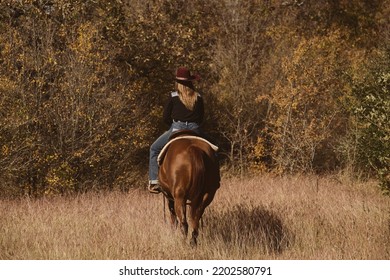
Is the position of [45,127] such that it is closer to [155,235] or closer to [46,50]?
[46,50]

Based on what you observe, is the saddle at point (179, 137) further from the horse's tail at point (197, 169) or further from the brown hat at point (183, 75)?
the brown hat at point (183, 75)

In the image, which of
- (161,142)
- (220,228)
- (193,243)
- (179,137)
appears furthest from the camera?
(220,228)

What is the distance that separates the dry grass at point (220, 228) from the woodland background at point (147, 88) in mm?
1093

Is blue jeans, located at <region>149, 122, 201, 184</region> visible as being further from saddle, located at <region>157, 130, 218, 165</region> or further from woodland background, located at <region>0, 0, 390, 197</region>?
woodland background, located at <region>0, 0, 390, 197</region>

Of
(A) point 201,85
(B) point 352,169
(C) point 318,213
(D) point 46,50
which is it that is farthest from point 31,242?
(A) point 201,85

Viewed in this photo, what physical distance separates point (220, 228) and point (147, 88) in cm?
881

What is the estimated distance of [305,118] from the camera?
17.5 metres

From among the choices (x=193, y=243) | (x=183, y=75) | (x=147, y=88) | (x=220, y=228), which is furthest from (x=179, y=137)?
(x=147, y=88)

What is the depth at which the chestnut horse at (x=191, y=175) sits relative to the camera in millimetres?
7219

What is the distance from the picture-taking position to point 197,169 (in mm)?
7176

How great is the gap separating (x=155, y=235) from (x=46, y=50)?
7407 mm

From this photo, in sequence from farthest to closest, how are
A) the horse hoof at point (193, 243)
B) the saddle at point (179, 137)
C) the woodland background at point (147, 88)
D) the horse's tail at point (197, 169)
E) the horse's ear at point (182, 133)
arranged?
1. the woodland background at point (147, 88)
2. the horse's ear at point (182, 133)
3. the saddle at point (179, 137)
4. the horse hoof at point (193, 243)
5. the horse's tail at point (197, 169)

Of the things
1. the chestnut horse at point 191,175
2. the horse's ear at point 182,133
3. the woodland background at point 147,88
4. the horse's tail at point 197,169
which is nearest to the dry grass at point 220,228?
the chestnut horse at point 191,175

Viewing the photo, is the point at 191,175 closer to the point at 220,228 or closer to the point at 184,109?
the point at 184,109
